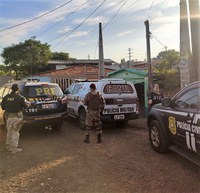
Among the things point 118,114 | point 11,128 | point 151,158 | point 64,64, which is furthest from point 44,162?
point 64,64

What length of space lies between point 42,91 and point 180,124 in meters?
4.93

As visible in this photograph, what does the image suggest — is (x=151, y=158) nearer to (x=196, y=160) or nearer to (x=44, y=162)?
(x=196, y=160)

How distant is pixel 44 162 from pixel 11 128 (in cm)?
154

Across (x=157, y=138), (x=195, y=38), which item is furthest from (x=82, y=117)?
(x=195, y=38)

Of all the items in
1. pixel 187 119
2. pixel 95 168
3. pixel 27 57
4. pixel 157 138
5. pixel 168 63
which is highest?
pixel 27 57

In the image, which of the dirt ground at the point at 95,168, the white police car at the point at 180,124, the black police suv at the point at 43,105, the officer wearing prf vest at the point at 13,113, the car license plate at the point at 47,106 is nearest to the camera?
the dirt ground at the point at 95,168

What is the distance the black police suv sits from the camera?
317 inches

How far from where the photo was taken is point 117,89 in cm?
905

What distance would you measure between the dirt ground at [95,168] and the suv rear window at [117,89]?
1.76m

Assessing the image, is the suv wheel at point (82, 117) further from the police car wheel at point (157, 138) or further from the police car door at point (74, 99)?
the police car wheel at point (157, 138)

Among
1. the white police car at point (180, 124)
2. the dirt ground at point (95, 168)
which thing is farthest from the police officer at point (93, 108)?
the white police car at point (180, 124)

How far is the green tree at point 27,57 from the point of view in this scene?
4141 centimetres

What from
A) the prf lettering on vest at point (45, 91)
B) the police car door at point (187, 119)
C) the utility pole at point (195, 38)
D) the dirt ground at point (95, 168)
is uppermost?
the utility pole at point (195, 38)

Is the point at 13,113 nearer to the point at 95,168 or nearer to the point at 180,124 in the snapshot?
the point at 95,168
